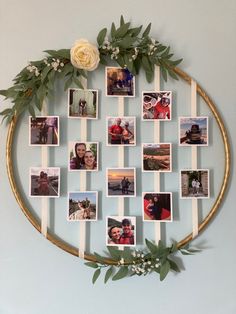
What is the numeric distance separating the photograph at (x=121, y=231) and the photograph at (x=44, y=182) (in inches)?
6.6

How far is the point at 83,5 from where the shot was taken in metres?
0.95

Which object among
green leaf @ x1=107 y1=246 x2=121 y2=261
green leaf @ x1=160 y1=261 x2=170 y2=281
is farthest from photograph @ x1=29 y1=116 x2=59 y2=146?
green leaf @ x1=160 y1=261 x2=170 y2=281

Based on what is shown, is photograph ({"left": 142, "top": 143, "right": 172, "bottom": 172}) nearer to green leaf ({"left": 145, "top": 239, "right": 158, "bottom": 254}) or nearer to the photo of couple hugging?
the photo of couple hugging

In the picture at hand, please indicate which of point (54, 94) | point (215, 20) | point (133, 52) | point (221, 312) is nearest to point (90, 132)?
point (54, 94)

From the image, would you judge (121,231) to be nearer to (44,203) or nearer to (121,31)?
(44,203)

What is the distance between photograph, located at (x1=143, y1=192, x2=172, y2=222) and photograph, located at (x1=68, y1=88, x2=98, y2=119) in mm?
267

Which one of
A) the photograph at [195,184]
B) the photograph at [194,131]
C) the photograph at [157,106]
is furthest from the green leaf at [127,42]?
the photograph at [195,184]

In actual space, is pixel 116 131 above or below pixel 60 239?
above

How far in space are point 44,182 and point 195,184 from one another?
41cm

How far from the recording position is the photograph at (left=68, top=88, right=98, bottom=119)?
36.2 inches

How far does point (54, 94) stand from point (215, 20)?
50 centimetres

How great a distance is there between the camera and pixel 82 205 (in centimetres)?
91

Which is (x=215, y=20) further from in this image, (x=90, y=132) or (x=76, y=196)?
(x=76, y=196)

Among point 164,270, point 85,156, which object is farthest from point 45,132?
point 164,270
